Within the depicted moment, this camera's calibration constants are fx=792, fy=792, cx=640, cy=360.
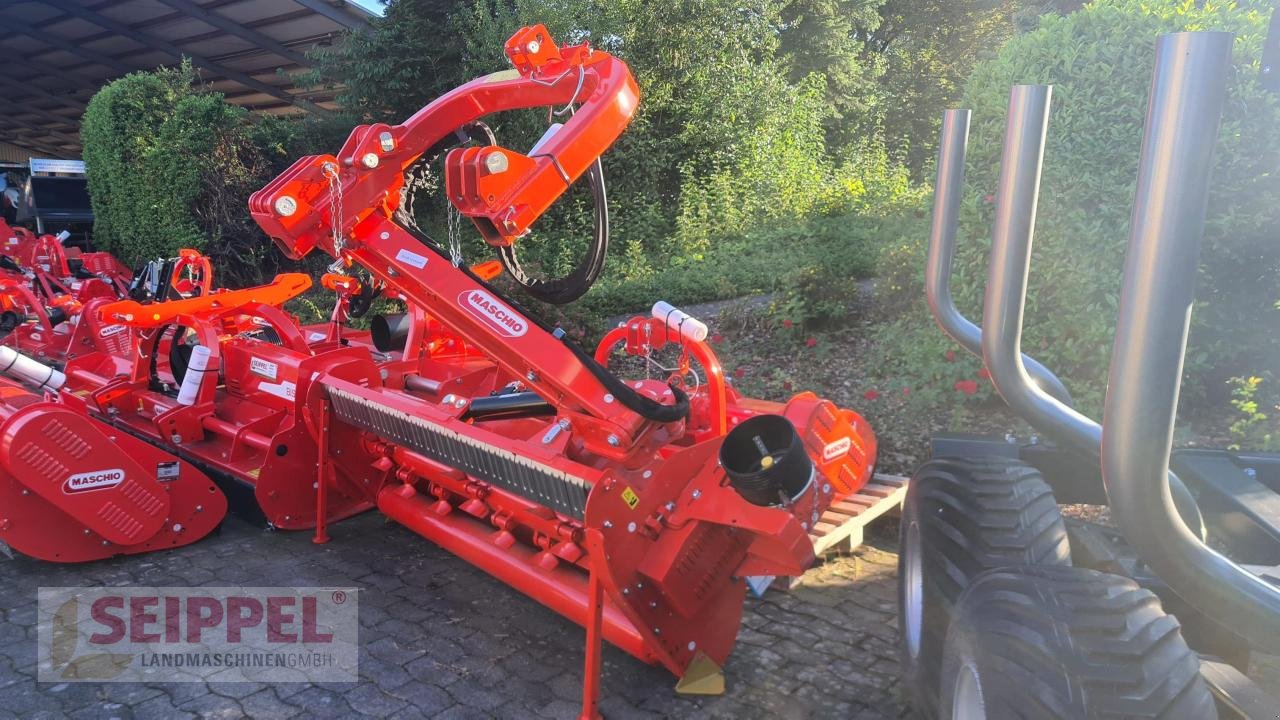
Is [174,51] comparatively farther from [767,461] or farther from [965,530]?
[965,530]

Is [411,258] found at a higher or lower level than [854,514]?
higher

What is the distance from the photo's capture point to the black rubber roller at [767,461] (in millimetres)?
2559

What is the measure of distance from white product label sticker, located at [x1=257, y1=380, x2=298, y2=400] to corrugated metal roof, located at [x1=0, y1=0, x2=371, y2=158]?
1118cm

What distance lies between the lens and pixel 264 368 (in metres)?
5.09

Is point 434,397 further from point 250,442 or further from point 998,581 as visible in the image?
point 998,581

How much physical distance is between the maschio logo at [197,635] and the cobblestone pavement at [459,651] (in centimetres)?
8

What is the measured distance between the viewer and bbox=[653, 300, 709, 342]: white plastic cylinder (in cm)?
325

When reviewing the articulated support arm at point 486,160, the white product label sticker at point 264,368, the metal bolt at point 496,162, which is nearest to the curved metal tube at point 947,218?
the articulated support arm at point 486,160

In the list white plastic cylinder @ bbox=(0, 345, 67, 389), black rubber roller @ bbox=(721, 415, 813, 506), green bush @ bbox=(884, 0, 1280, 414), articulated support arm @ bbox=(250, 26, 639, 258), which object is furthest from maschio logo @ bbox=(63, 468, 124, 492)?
green bush @ bbox=(884, 0, 1280, 414)

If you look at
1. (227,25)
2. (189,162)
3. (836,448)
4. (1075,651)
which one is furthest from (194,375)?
(227,25)

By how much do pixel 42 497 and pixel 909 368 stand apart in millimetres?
5173

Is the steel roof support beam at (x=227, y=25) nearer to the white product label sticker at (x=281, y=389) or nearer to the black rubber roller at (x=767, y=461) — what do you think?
the white product label sticker at (x=281, y=389)

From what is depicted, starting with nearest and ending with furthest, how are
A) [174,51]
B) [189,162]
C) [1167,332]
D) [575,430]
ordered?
[1167,332], [575,430], [189,162], [174,51]

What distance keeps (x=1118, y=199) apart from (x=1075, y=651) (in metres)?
3.89
